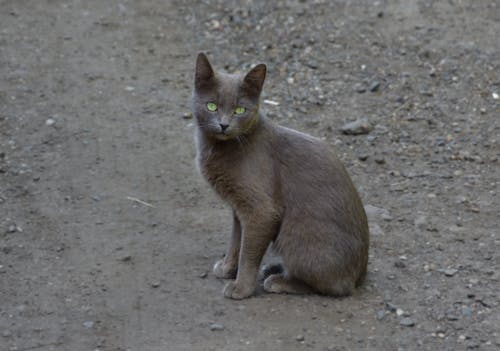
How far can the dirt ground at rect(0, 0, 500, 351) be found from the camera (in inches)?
158

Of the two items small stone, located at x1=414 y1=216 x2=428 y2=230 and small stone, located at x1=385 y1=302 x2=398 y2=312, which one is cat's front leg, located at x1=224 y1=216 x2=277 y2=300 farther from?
small stone, located at x1=414 y1=216 x2=428 y2=230

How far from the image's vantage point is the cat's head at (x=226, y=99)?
4121 millimetres

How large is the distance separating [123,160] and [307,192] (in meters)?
2.07

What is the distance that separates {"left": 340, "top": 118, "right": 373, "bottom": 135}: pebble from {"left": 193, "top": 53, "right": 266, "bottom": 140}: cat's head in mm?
2156

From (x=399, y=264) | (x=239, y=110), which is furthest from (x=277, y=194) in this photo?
(x=399, y=264)

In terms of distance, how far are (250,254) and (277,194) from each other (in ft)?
1.16

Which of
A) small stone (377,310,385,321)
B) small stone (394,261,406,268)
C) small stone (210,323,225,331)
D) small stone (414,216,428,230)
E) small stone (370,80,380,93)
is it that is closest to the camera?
small stone (210,323,225,331)

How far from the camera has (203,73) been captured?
4152 millimetres

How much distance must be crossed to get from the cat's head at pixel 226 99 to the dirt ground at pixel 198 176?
91cm

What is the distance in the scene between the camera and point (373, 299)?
424cm

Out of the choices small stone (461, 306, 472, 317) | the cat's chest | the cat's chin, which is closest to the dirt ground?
small stone (461, 306, 472, 317)

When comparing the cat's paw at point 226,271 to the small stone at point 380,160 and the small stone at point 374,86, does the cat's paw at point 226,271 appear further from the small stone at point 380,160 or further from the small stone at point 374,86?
the small stone at point 374,86

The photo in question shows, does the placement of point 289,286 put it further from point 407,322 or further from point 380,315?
point 407,322

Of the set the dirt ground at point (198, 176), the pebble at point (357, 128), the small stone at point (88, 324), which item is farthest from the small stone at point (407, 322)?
the pebble at point (357, 128)
